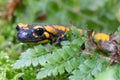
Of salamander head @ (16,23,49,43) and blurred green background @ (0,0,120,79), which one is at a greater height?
salamander head @ (16,23,49,43)

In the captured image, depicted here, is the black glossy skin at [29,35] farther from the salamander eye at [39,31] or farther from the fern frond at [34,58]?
the fern frond at [34,58]

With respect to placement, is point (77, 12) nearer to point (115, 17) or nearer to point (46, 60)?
point (115, 17)

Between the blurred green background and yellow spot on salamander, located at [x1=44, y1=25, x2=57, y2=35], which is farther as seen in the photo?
the blurred green background

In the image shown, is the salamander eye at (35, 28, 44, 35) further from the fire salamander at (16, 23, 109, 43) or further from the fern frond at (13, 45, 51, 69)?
the fern frond at (13, 45, 51, 69)

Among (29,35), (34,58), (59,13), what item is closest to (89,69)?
(34,58)

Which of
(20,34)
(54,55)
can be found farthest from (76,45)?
(20,34)

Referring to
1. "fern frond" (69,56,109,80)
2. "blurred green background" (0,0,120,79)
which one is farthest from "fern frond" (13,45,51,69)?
"blurred green background" (0,0,120,79)
